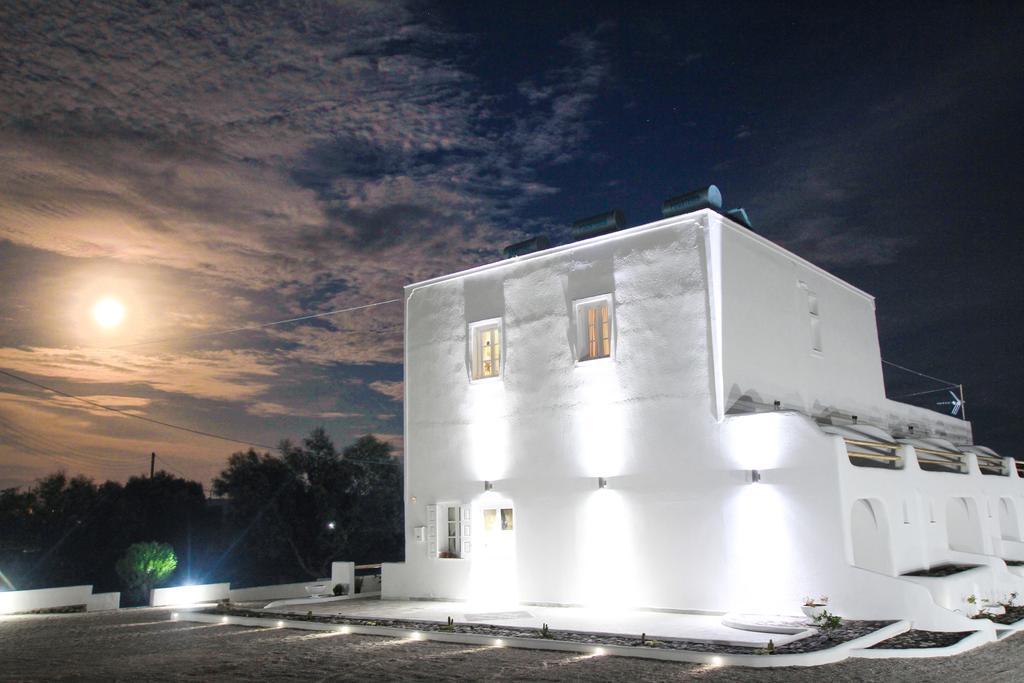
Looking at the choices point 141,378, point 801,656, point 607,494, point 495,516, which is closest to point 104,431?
point 141,378

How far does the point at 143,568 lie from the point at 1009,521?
65.4 ft

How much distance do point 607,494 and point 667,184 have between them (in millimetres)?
10813

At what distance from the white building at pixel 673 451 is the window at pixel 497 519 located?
42 millimetres

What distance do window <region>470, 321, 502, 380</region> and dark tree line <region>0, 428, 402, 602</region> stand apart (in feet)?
70.6

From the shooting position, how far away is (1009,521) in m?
17.8

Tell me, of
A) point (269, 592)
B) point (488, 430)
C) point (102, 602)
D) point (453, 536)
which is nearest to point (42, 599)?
point (102, 602)

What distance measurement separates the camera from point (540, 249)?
54.0 feet

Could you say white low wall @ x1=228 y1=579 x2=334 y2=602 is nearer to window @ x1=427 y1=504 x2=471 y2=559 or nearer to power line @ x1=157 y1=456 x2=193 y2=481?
window @ x1=427 y1=504 x2=471 y2=559

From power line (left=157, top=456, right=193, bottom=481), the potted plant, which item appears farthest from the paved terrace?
power line (left=157, top=456, right=193, bottom=481)

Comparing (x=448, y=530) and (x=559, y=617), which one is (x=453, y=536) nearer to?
(x=448, y=530)

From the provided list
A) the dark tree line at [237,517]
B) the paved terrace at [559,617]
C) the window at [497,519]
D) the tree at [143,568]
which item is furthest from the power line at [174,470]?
the window at [497,519]

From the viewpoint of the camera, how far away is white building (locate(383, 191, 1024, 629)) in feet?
39.4

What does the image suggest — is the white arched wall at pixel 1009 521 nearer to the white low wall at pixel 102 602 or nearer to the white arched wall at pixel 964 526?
the white arched wall at pixel 964 526

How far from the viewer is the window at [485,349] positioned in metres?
16.4
